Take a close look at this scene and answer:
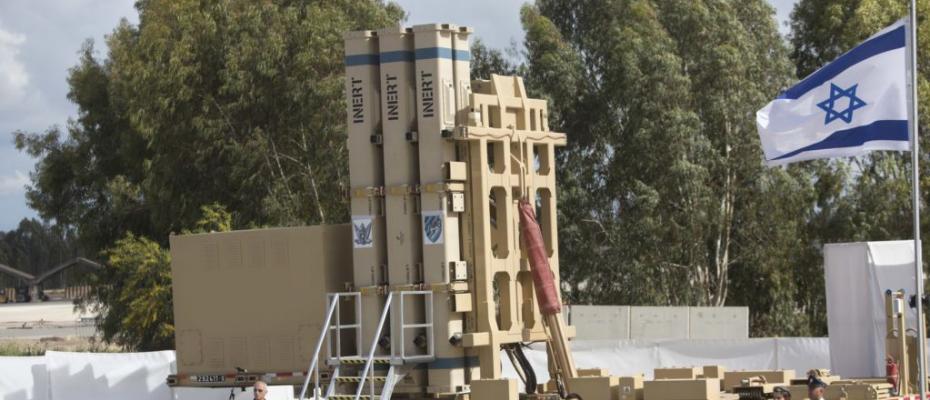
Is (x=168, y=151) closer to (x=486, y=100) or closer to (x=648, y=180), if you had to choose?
(x=648, y=180)

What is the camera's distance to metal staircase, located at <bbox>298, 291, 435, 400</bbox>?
54.9 ft

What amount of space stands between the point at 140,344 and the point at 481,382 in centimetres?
3061

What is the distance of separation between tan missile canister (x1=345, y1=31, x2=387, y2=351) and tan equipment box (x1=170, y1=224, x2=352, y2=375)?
483 millimetres

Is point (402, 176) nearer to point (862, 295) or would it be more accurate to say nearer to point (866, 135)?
point (866, 135)

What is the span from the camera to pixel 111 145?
5419cm

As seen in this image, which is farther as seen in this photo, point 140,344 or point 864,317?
point 140,344

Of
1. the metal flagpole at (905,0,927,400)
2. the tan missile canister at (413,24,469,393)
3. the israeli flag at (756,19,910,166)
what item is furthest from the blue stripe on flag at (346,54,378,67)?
the metal flagpole at (905,0,927,400)

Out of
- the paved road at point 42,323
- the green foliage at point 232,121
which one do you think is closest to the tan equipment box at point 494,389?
the green foliage at point 232,121

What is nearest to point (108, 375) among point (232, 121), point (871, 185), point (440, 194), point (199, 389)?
point (199, 389)

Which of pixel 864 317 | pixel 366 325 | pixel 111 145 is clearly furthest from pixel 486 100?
pixel 111 145

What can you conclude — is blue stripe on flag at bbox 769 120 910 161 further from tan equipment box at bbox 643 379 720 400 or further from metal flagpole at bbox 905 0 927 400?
tan equipment box at bbox 643 379 720 400

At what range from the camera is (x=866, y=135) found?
56.8 ft

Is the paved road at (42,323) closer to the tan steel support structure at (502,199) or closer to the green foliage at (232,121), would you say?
the green foliage at (232,121)

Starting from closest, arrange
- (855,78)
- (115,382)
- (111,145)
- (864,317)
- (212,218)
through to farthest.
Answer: (855,78) < (864,317) < (115,382) < (212,218) < (111,145)
